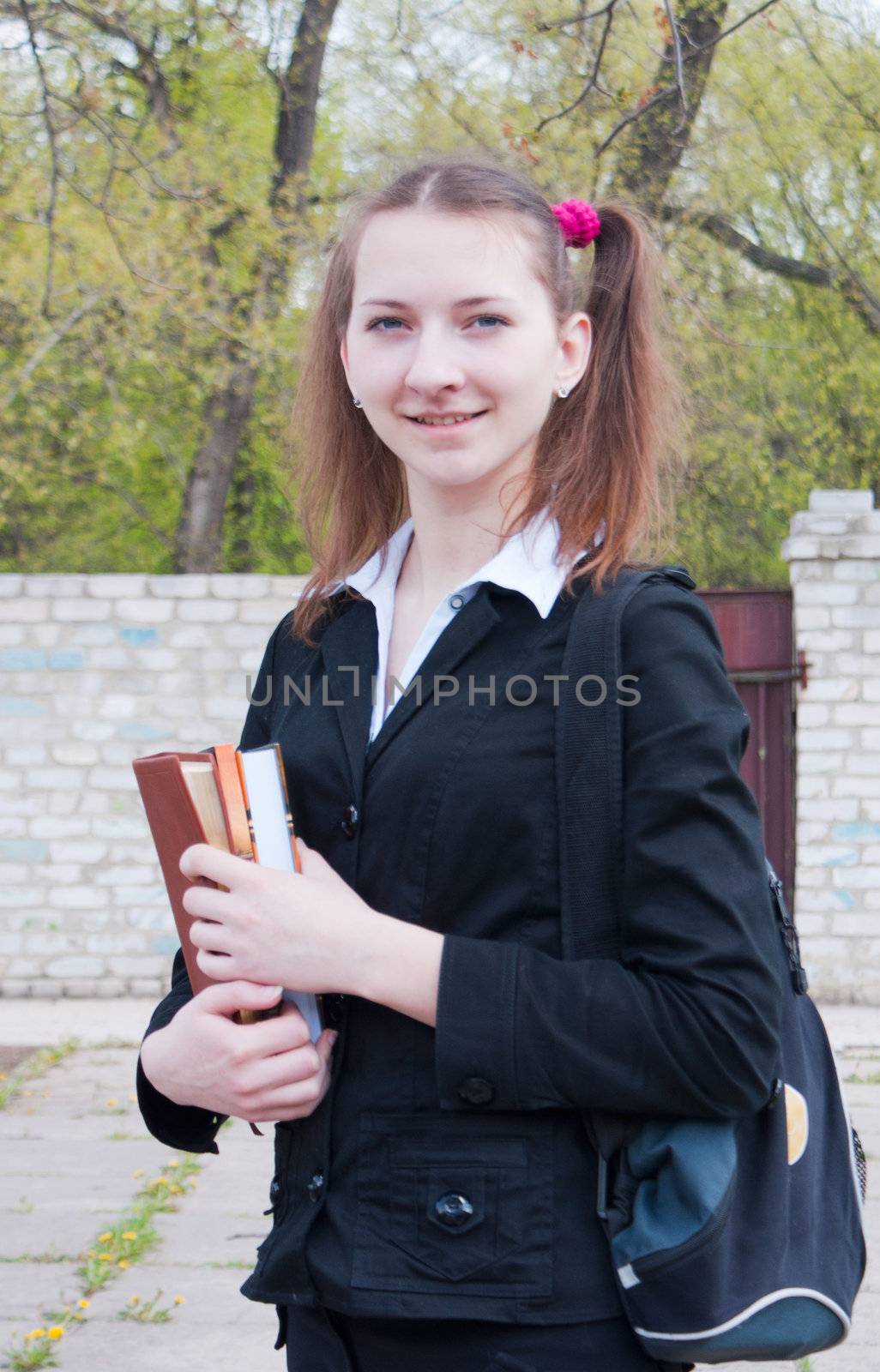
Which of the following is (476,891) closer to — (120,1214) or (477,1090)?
(477,1090)

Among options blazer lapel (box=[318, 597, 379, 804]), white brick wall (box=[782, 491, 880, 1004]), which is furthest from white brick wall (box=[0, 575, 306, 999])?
blazer lapel (box=[318, 597, 379, 804])

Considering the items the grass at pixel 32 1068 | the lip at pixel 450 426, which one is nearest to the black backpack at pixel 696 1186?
the lip at pixel 450 426

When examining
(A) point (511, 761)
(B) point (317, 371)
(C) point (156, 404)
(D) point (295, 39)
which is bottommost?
(A) point (511, 761)

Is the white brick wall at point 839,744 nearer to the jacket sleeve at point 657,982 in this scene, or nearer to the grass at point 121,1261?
the grass at point 121,1261

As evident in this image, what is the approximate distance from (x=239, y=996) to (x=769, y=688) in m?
6.75

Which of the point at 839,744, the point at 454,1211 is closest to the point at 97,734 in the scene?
the point at 839,744

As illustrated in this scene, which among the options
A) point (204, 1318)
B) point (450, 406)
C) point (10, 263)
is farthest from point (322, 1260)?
point (10, 263)

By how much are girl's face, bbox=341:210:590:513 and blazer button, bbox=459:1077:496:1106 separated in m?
0.56

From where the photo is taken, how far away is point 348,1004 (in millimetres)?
1304

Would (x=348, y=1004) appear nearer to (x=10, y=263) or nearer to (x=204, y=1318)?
(x=204, y=1318)

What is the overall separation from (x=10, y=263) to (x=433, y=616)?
1085cm

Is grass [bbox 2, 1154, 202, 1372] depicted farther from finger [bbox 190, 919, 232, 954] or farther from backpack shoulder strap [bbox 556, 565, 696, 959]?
backpack shoulder strap [bbox 556, 565, 696, 959]

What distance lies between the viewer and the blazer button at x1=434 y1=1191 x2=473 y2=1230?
3.92 feet

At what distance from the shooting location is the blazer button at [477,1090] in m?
1.18
